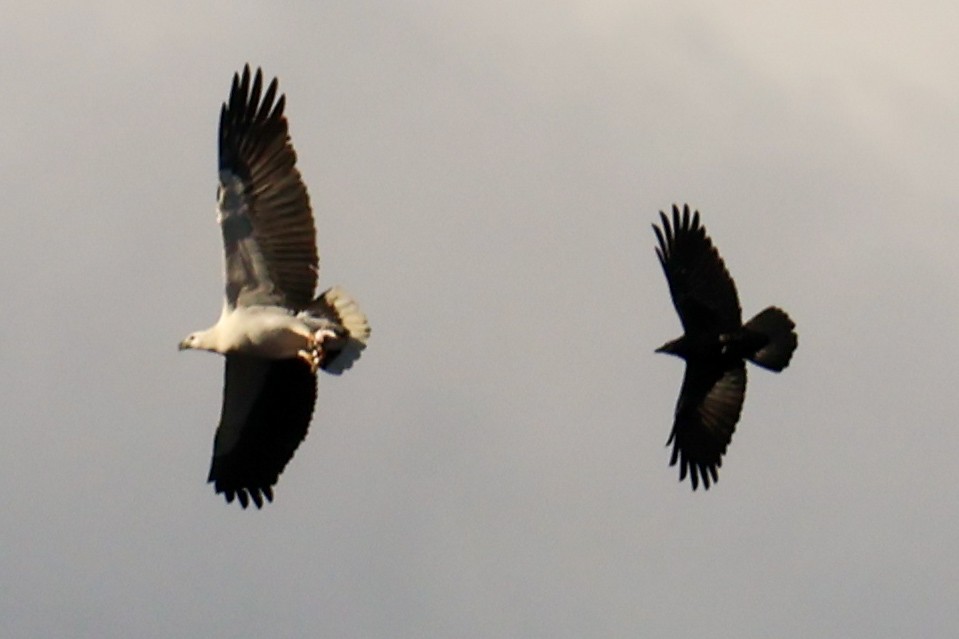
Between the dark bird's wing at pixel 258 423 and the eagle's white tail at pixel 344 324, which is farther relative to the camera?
the dark bird's wing at pixel 258 423

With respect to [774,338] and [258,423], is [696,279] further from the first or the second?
[258,423]

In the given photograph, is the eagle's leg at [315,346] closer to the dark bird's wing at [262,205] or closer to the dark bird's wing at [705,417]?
the dark bird's wing at [262,205]

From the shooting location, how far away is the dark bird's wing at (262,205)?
23.5m

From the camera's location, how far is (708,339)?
26.8 metres

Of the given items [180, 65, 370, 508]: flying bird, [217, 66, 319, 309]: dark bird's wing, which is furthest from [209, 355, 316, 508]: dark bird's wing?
[217, 66, 319, 309]: dark bird's wing

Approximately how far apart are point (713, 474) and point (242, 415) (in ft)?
17.3

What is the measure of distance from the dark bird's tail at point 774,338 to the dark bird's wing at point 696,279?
0.76 ft

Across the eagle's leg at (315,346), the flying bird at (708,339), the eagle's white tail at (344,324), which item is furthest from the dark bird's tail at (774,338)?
the eagle's leg at (315,346)

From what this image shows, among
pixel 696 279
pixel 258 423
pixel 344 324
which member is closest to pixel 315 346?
pixel 344 324

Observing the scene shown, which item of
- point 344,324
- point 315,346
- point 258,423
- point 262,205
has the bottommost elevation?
point 258,423

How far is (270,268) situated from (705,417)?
571 centimetres

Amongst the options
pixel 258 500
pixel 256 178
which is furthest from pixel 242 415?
pixel 256 178

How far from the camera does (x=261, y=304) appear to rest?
78.1 ft

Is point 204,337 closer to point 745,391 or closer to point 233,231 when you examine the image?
point 233,231
